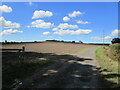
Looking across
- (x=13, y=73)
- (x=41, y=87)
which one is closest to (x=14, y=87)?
(x=41, y=87)

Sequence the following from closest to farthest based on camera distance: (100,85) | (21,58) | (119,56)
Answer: (100,85) < (21,58) < (119,56)

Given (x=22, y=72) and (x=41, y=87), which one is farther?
(x=22, y=72)

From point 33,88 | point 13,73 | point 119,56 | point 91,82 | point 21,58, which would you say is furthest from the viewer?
point 119,56

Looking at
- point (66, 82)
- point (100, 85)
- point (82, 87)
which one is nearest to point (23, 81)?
point (66, 82)

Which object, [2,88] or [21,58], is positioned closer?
[2,88]

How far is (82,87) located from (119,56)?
12359 millimetres

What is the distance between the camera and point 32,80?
1092 centimetres

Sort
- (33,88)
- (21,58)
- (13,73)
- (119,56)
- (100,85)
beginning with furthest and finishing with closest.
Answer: (119,56), (21,58), (13,73), (100,85), (33,88)

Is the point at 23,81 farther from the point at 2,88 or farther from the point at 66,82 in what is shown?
the point at 66,82

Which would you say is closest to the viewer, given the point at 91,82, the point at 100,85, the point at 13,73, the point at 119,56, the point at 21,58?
the point at 100,85

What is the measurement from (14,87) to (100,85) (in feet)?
14.2

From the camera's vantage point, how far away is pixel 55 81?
10.7m

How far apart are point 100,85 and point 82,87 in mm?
1079

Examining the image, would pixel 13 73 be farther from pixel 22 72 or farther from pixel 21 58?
pixel 21 58
